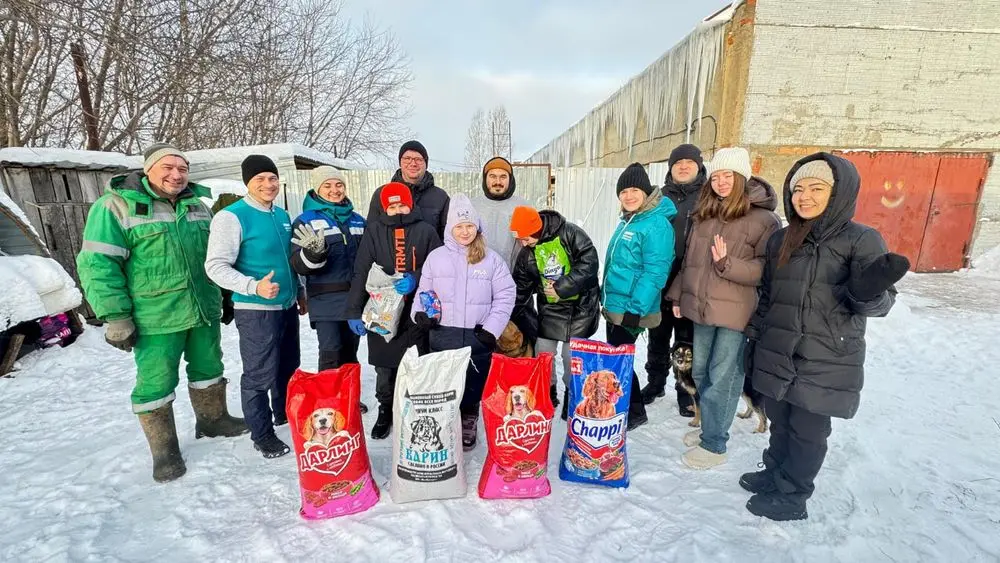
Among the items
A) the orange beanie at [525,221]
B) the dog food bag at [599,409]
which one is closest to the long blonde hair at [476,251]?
the orange beanie at [525,221]

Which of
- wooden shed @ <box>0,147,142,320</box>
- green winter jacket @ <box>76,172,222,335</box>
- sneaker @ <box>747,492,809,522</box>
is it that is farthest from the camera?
wooden shed @ <box>0,147,142,320</box>

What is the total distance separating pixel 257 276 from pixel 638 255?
2.36m

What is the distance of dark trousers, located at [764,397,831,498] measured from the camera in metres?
2.04

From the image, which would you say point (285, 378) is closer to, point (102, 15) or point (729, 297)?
point (729, 297)

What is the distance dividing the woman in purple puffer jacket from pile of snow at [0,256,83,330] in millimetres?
4137

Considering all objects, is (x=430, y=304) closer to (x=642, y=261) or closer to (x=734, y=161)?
(x=642, y=261)

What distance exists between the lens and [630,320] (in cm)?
271

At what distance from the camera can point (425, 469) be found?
7.15 feet

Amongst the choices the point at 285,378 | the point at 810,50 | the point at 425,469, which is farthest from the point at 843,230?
the point at 810,50

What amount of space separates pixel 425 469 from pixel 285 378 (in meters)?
1.41

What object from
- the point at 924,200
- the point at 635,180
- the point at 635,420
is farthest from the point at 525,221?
the point at 924,200

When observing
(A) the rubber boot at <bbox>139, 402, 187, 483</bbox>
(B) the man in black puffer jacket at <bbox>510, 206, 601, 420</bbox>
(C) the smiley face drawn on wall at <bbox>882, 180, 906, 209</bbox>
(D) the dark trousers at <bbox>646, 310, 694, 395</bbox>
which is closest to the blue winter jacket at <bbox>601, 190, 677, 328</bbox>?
(B) the man in black puffer jacket at <bbox>510, 206, 601, 420</bbox>

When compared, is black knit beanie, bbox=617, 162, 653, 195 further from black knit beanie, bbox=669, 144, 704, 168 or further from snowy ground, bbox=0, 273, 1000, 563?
snowy ground, bbox=0, 273, 1000, 563

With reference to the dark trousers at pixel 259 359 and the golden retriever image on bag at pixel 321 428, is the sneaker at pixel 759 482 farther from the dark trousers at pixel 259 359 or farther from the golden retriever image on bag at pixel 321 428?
the dark trousers at pixel 259 359
